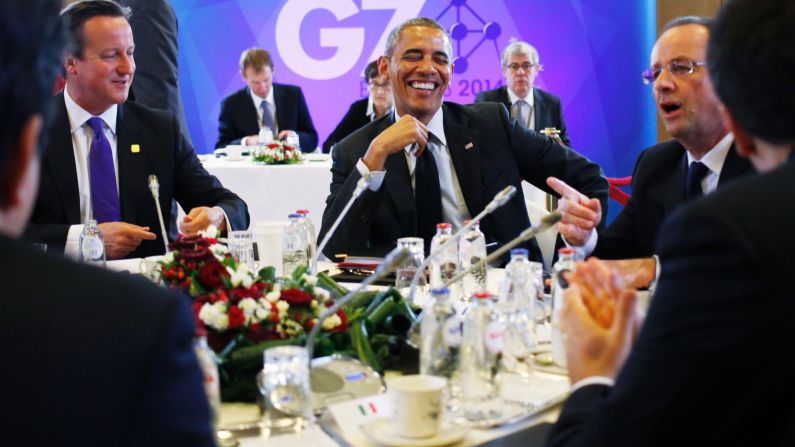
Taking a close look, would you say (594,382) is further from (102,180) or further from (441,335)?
→ (102,180)

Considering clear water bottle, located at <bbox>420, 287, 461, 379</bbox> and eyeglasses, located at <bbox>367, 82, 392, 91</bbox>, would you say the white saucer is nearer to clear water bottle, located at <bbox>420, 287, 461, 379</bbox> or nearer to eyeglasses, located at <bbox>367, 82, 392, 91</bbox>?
clear water bottle, located at <bbox>420, 287, 461, 379</bbox>

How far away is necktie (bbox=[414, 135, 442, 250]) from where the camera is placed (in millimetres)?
3367

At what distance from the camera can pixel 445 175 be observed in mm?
3504

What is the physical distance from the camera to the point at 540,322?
7.28ft

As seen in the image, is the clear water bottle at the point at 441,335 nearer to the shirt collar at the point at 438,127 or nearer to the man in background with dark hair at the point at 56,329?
the man in background with dark hair at the point at 56,329

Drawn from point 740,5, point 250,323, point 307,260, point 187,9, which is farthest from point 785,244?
point 187,9

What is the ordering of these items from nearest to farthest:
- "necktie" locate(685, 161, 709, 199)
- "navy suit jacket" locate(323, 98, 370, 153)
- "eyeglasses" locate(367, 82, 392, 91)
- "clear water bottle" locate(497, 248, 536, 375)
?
"clear water bottle" locate(497, 248, 536, 375), "necktie" locate(685, 161, 709, 199), "eyeglasses" locate(367, 82, 392, 91), "navy suit jacket" locate(323, 98, 370, 153)

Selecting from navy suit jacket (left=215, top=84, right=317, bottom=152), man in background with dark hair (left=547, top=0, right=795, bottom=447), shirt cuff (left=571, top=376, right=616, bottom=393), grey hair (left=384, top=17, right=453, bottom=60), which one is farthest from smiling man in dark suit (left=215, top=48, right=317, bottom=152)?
man in background with dark hair (left=547, top=0, right=795, bottom=447)

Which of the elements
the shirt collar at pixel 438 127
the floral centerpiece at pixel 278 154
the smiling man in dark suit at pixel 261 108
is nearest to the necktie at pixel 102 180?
the shirt collar at pixel 438 127

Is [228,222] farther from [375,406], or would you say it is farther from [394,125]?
[375,406]

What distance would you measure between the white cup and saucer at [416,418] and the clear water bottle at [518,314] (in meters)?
0.23

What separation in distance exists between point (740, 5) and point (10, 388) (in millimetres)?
982

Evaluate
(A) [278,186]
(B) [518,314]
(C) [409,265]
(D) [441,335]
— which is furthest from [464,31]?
(D) [441,335]

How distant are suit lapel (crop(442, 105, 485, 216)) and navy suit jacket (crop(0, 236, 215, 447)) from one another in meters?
2.62
